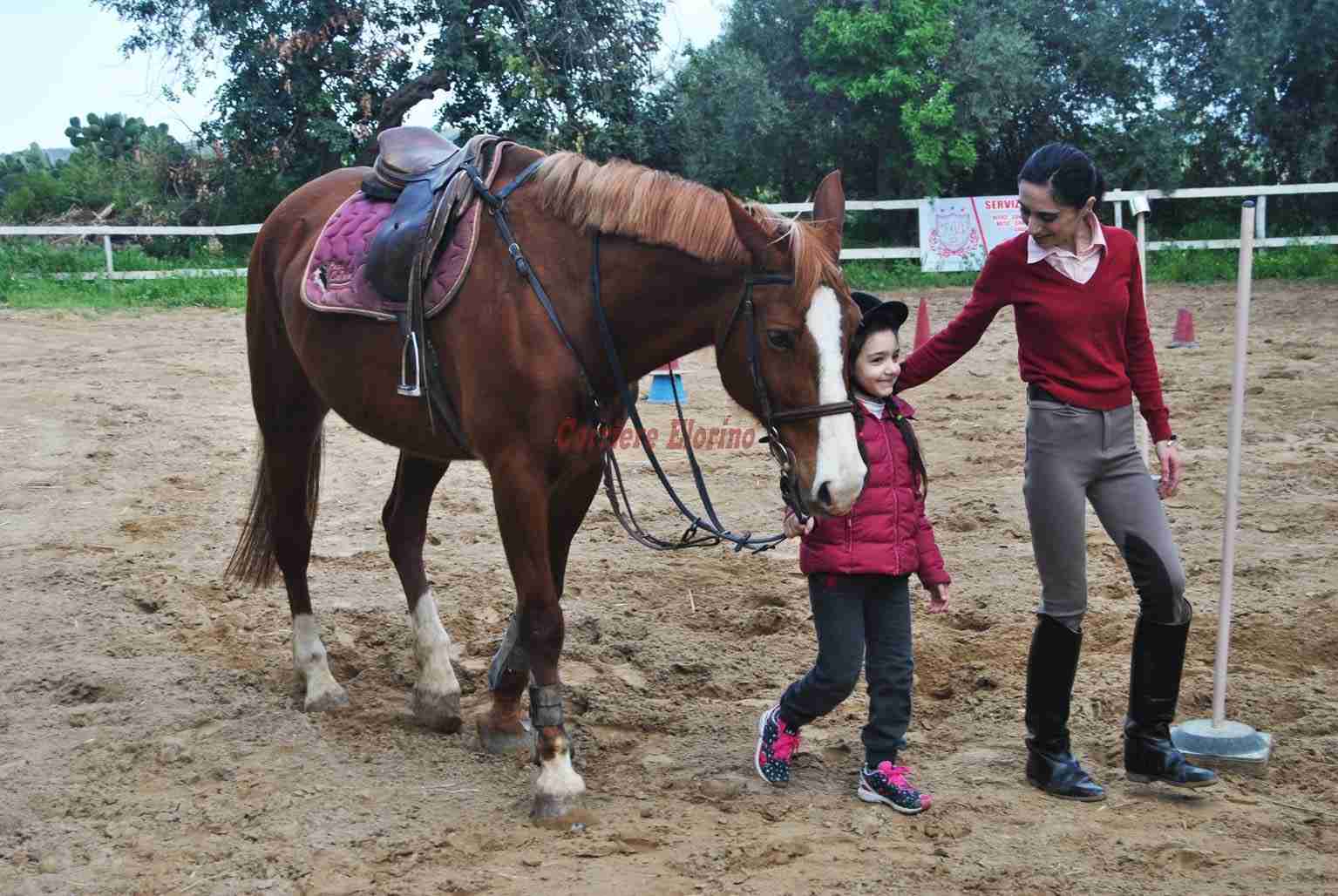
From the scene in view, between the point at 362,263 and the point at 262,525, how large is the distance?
1394mm

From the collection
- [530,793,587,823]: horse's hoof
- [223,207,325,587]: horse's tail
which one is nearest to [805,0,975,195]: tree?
[223,207,325,587]: horse's tail

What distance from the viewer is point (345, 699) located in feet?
14.7

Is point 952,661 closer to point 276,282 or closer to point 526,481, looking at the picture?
point 526,481

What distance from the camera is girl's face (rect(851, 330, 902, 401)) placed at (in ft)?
11.1

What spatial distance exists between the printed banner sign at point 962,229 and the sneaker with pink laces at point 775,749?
540 inches

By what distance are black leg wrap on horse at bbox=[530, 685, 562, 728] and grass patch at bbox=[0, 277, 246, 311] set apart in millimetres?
11980

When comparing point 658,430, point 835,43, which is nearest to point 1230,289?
point 835,43

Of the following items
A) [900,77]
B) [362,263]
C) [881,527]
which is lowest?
[881,527]

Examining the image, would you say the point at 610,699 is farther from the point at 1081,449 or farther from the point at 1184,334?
the point at 1184,334

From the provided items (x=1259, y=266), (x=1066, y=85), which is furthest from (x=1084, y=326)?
(x=1066, y=85)

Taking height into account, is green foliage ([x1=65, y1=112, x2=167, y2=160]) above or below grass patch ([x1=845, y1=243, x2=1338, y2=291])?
above

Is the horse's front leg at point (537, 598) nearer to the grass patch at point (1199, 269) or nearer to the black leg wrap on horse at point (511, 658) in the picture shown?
the black leg wrap on horse at point (511, 658)

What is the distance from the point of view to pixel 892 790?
343 cm

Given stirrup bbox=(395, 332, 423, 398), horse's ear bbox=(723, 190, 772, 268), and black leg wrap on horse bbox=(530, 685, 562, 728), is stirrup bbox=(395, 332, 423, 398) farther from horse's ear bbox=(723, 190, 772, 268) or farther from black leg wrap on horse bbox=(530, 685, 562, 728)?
horse's ear bbox=(723, 190, 772, 268)
